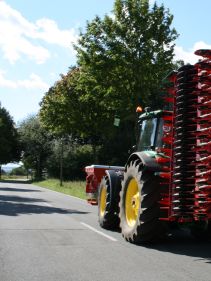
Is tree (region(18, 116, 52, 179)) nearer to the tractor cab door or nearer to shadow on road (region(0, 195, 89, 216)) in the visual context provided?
shadow on road (region(0, 195, 89, 216))

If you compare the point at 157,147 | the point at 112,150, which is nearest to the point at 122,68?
the point at 157,147

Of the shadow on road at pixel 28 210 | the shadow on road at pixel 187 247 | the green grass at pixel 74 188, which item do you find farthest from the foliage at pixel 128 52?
the shadow on road at pixel 187 247

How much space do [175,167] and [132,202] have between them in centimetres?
190

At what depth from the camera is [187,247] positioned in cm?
873

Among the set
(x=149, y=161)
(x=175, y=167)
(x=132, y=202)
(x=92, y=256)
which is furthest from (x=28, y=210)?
(x=175, y=167)

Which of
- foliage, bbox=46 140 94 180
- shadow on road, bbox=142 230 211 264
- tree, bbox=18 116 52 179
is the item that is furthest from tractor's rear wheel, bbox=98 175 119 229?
tree, bbox=18 116 52 179

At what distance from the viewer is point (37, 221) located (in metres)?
12.6

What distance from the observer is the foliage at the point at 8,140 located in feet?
227

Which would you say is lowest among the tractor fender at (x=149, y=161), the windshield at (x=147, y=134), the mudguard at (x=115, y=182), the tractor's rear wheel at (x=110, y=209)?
the tractor's rear wheel at (x=110, y=209)

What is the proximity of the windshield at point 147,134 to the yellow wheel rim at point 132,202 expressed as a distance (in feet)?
2.68

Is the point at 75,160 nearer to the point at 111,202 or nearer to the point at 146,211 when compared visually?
the point at 111,202

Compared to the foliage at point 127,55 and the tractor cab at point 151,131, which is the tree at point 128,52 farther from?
the tractor cab at point 151,131

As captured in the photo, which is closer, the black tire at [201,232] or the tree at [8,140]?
the black tire at [201,232]

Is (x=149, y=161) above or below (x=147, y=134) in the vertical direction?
below
